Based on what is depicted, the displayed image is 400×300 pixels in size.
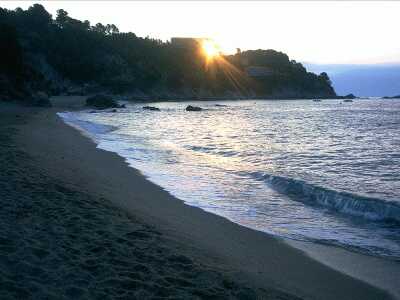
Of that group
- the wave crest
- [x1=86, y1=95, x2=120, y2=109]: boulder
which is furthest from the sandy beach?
[x1=86, y1=95, x2=120, y2=109]: boulder

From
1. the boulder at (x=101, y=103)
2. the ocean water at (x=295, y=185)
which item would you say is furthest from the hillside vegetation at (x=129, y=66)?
the ocean water at (x=295, y=185)

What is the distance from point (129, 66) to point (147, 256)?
142 m

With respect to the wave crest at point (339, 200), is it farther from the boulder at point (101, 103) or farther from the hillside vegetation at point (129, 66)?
the hillside vegetation at point (129, 66)

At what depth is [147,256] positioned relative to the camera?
616 centimetres

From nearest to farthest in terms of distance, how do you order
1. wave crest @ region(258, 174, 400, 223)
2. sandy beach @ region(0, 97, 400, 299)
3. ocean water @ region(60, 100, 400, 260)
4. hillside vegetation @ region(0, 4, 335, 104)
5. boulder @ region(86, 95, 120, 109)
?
sandy beach @ region(0, 97, 400, 299) → ocean water @ region(60, 100, 400, 260) → wave crest @ region(258, 174, 400, 223) → boulder @ region(86, 95, 120, 109) → hillside vegetation @ region(0, 4, 335, 104)

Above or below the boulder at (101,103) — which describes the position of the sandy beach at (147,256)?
below

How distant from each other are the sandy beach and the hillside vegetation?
80335mm

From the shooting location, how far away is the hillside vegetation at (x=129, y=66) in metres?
119

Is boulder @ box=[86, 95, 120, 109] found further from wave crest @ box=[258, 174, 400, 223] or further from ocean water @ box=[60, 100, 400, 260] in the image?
wave crest @ box=[258, 174, 400, 223]

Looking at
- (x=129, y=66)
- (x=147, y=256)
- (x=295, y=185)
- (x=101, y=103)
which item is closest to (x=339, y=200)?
(x=295, y=185)

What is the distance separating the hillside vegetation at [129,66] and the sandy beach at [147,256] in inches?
3163

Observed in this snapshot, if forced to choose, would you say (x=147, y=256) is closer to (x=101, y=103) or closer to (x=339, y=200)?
(x=339, y=200)

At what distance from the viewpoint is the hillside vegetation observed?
11931 centimetres

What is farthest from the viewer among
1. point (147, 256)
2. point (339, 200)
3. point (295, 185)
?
point (295, 185)
